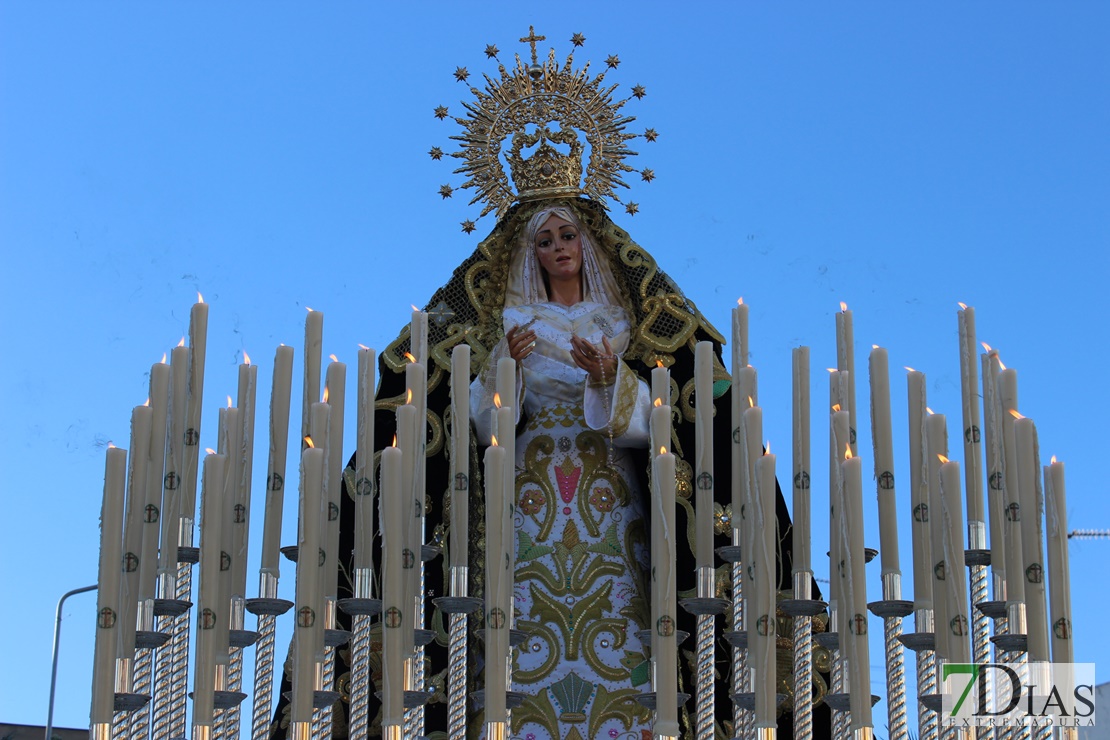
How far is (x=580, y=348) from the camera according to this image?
24.9ft

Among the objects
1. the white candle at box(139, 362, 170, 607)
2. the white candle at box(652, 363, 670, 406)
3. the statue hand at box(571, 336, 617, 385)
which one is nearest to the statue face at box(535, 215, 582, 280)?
the statue hand at box(571, 336, 617, 385)

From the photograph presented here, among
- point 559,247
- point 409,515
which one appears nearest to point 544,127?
point 559,247

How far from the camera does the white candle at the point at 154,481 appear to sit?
17.8 feet

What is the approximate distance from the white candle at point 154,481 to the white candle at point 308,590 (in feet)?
1.72

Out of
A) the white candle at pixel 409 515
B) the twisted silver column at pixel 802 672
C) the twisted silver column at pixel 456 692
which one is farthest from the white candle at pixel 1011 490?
the white candle at pixel 409 515

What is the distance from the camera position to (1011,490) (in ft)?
16.9

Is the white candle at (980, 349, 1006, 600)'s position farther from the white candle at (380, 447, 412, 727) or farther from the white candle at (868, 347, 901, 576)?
the white candle at (380, 447, 412, 727)

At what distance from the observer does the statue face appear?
8.28 metres

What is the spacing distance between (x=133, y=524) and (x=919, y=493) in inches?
96.7

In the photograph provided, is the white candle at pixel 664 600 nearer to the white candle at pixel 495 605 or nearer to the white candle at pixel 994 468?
the white candle at pixel 495 605

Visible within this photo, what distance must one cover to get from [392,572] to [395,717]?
425 mm

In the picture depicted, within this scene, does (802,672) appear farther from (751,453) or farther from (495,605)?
(495,605)

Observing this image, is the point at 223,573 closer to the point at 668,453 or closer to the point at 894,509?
the point at 668,453

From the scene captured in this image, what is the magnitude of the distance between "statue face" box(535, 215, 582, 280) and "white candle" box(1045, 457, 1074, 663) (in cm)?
366
